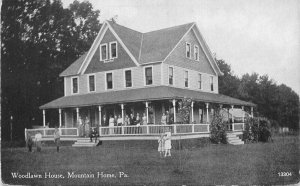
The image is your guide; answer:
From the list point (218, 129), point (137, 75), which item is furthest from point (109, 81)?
point (218, 129)

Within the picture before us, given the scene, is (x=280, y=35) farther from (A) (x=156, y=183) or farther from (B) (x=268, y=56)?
(A) (x=156, y=183)

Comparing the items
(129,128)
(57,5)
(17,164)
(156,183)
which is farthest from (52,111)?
(156,183)

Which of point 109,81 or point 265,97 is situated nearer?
point 265,97

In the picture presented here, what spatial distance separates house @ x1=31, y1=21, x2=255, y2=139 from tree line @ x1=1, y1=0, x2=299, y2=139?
159 centimetres

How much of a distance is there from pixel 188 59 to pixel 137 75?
3.49 metres

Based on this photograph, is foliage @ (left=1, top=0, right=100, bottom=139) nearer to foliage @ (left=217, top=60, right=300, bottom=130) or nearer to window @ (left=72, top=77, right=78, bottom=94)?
window @ (left=72, top=77, right=78, bottom=94)

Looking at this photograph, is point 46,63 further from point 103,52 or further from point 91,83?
point 103,52

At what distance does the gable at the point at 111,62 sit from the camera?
79.1 ft

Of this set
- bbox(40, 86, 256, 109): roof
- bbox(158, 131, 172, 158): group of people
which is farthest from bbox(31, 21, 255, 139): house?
bbox(158, 131, 172, 158): group of people

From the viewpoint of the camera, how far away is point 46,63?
25.9 m

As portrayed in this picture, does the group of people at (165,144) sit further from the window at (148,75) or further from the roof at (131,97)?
the window at (148,75)

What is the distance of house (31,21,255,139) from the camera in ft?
74.8

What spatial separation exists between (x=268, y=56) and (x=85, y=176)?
593cm

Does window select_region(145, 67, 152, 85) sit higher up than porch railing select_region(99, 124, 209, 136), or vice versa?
window select_region(145, 67, 152, 85)
